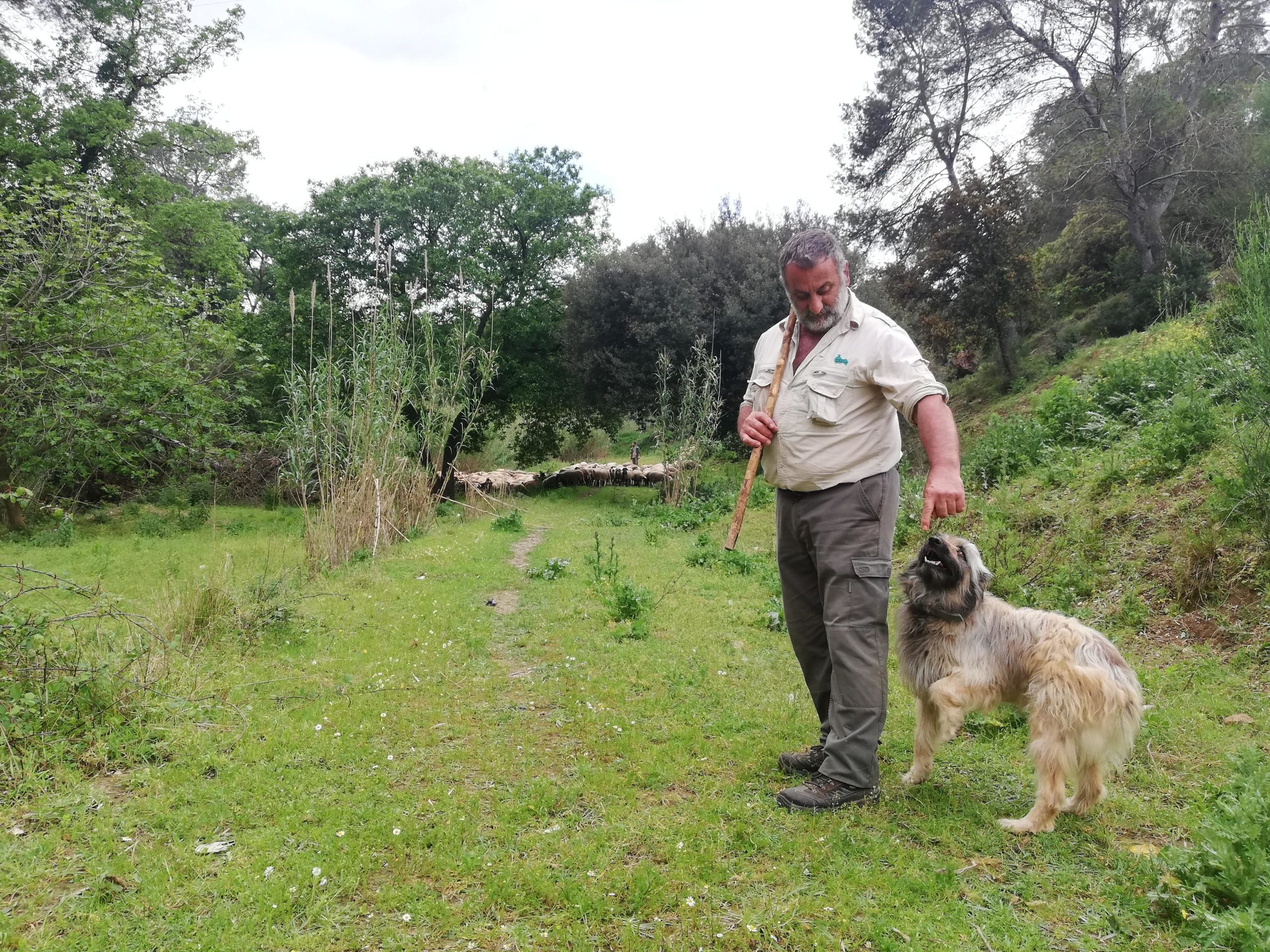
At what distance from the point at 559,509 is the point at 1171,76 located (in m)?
16.7

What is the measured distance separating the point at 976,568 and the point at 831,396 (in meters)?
0.97

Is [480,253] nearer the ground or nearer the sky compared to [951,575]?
nearer the sky

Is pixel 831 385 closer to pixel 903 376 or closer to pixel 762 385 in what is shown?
pixel 903 376

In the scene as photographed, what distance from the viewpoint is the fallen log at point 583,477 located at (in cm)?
1786

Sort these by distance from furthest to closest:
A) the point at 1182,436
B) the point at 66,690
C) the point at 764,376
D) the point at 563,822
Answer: the point at 1182,436 < the point at 66,690 < the point at 764,376 < the point at 563,822

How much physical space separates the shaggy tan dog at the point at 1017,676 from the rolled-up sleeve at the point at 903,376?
0.60 metres

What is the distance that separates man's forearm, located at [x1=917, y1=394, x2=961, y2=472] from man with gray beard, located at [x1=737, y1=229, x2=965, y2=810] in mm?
21

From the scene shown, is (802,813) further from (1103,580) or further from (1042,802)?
(1103,580)

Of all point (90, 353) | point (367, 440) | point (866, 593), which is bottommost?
point (866, 593)

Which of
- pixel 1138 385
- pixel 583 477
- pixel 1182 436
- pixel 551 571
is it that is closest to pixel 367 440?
pixel 551 571

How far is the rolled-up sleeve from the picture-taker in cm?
295

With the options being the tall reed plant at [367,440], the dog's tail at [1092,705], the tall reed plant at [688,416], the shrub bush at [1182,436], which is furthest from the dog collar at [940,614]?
the tall reed plant at [688,416]

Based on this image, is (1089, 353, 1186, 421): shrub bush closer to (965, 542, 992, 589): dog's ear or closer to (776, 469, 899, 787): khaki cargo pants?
(965, 542, 992, 589): dog's ear

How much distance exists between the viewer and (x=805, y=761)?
344cm
